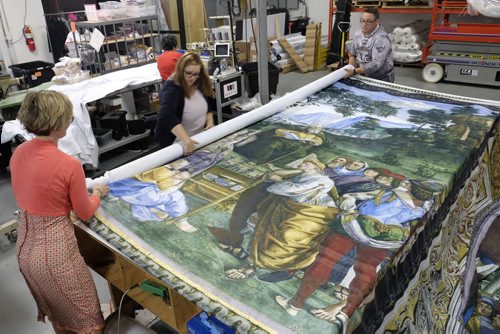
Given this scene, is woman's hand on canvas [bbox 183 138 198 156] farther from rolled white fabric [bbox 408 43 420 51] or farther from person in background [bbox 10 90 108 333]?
rolled white fabric [bbox 408 43 420 51]

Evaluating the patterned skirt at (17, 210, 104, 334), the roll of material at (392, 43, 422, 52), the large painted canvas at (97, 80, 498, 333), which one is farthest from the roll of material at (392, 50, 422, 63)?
the patterned skirt at (17, 210, 104, 334)

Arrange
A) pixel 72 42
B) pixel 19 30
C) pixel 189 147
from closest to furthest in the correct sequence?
pixel 189 147
pixel 72 42
pixel 19 30

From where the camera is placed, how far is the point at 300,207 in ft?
5.47

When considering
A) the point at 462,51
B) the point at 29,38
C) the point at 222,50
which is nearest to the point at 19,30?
the point at 29,38

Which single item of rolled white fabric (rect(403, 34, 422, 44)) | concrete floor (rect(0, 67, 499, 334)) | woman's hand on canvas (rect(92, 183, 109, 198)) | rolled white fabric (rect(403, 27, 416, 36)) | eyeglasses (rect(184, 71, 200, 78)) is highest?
eyeglasses (rect(184, 71, 200, 78))

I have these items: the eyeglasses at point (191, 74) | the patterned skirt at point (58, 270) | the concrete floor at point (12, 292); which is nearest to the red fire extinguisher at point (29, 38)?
the concrete floor at point (12, 292)

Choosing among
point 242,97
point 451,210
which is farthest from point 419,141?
point 242,97

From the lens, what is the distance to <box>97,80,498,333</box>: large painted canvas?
1.23 meters

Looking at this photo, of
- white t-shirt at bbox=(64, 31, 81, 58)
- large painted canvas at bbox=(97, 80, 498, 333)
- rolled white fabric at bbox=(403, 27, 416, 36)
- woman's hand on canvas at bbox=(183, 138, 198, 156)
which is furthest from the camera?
rolled white fabric at bbox=(403, 27, 416, 36)

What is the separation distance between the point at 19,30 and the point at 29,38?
0.16 m

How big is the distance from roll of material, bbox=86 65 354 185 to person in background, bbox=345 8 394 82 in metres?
0.30

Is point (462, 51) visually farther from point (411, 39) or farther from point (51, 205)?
point (51, 205)

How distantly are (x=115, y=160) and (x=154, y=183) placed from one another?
111 inches

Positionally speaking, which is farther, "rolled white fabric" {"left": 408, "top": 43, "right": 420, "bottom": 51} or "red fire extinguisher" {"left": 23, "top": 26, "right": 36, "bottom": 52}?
"rolled white fabric" {"left": 408, "top": 43, "right": 420, "bottom": 51}
